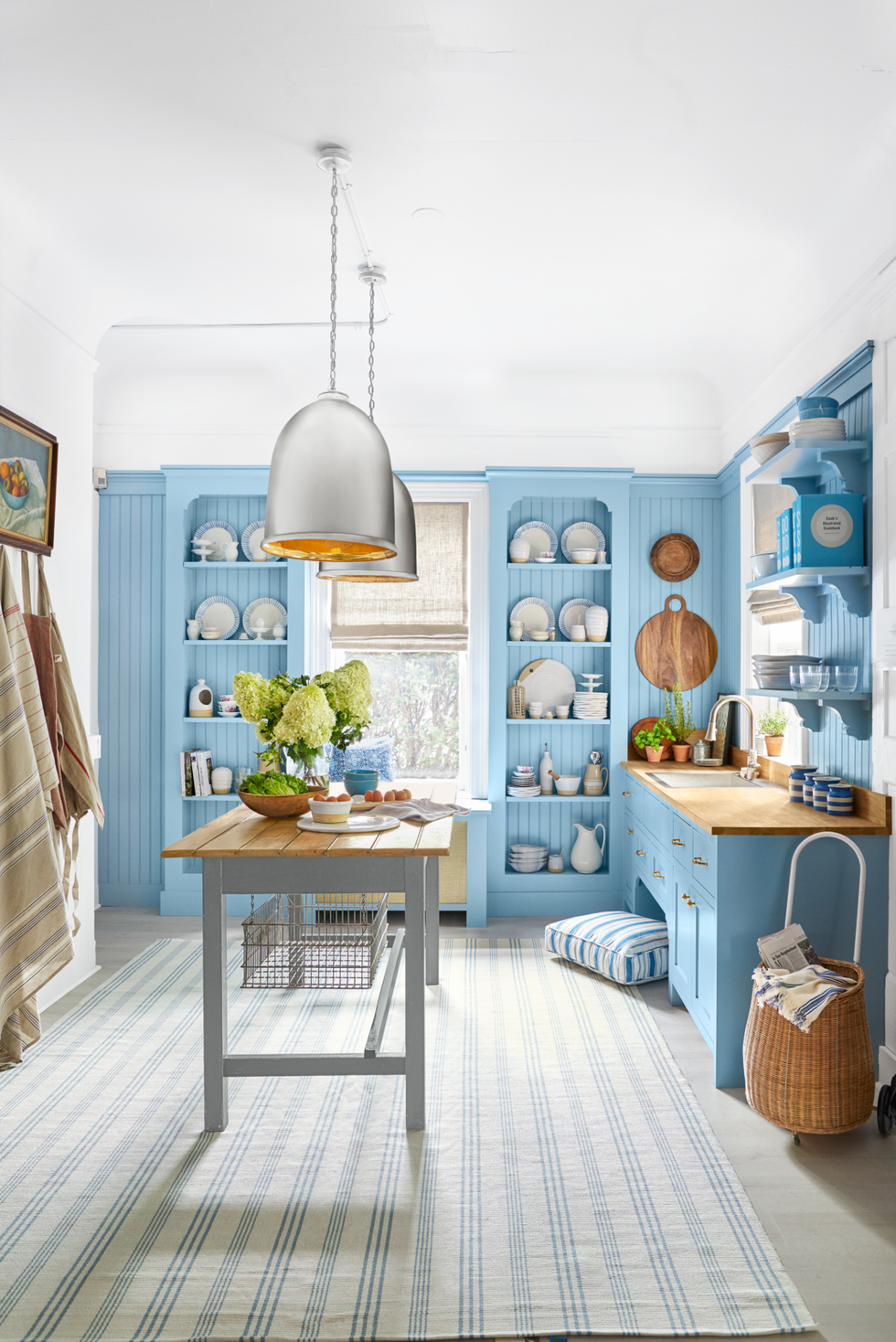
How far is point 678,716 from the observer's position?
521 centimetres

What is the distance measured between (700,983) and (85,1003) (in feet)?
8.17

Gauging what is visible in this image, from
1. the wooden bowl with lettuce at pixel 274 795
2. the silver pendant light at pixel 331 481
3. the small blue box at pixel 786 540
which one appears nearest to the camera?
the silver pendant light at pixel 331 481

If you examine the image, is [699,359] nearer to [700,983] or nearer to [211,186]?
[211,186]

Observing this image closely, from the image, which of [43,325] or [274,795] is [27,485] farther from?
[274,795]

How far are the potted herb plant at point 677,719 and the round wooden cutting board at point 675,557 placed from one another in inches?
25.0

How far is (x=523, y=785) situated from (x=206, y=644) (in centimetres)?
202

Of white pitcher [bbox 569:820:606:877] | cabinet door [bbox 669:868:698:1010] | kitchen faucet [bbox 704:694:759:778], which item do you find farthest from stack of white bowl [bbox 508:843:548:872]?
cabinet door [bbox 669:868:698:1010]

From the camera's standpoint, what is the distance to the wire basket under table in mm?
3129

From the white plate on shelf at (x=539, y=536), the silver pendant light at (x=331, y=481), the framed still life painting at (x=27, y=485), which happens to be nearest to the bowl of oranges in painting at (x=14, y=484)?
the framed still life painting at (x=27, y=485)

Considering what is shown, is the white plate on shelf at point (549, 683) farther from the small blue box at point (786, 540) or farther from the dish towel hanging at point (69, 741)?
the dish towel hanging at point (69, 741)

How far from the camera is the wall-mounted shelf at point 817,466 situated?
10.3 ft

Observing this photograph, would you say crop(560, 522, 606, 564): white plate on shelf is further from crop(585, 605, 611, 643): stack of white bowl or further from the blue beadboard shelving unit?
the blue beadboard shelving unit

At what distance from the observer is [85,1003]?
3.75 metres

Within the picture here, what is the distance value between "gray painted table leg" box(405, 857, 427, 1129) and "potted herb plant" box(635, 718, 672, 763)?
2.68 m
